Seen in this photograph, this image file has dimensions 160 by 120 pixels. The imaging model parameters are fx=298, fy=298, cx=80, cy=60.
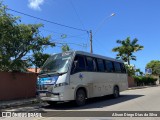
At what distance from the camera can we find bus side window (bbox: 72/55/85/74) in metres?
15.2

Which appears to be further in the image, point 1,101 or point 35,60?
point 35,60

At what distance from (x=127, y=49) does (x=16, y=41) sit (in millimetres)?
37076

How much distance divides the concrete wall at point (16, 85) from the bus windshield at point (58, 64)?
16.7 feet

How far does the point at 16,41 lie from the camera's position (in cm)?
2025

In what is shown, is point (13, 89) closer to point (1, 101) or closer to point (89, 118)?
point (1, 101)

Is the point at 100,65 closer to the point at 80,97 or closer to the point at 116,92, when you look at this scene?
the point at 116,92

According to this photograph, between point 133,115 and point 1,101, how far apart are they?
1046cm

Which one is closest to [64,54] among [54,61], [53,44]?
[54,61]

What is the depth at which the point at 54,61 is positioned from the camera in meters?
15.7

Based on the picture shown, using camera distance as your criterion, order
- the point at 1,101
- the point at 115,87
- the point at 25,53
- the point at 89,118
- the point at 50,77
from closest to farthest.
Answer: the point at 89,118 < the point at 50,77 < the point at 1,101 < the point at 115,87 < the point at 25,53

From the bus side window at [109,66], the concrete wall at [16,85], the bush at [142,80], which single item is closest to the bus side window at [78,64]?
the bus side window at [109,66]

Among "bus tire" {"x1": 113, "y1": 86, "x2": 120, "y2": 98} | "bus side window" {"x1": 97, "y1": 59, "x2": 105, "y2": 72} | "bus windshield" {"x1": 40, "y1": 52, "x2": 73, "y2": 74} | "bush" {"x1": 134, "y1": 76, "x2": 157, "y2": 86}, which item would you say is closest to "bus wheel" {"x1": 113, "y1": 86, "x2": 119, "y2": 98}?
"bus tire" {"x1": 113, "y1": 86, "x2": 120, "y2": 98}

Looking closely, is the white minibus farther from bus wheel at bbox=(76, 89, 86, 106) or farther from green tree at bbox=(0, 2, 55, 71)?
green tree at bbox=(0, 2, 55, 71)

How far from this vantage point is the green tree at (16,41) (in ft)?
62.5
